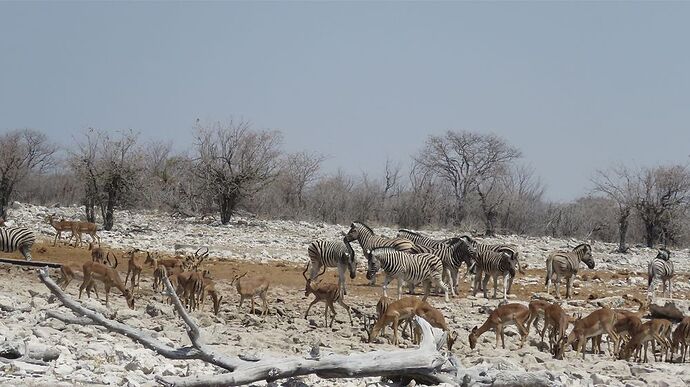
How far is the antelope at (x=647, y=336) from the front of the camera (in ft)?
40.9

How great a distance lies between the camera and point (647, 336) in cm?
1248

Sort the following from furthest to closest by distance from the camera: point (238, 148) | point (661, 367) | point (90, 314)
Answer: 1. point (238, 148)
2. point (661, 367)
3. point (90, 314)

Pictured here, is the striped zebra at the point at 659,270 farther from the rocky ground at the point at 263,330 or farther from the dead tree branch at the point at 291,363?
the dead tree branch at the point at 291,363

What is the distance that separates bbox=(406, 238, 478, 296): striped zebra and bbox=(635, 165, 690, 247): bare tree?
28450 millimetres

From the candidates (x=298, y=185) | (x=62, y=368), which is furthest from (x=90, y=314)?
(x=298, y=185)

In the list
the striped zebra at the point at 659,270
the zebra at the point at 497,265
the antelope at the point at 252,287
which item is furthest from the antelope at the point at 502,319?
the striped zebra at the point at 659,270

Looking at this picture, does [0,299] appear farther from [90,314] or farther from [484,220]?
[484,220]

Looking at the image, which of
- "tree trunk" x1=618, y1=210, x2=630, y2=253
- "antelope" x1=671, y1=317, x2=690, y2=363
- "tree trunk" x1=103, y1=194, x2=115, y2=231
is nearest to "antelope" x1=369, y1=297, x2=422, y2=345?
"antelope" x1=671, y1=317, x2=690, y2=363

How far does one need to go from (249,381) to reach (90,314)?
2.30m

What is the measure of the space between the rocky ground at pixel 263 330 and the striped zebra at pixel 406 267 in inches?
22.4

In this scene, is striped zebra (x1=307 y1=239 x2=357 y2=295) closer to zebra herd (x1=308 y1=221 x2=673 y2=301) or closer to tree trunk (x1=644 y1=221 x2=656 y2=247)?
zebra herd (x1=308 y1=221 x2=673 y2=301)

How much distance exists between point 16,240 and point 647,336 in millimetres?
13447

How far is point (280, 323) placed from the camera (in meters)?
14.0

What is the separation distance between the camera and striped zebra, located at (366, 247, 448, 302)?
17.6m
